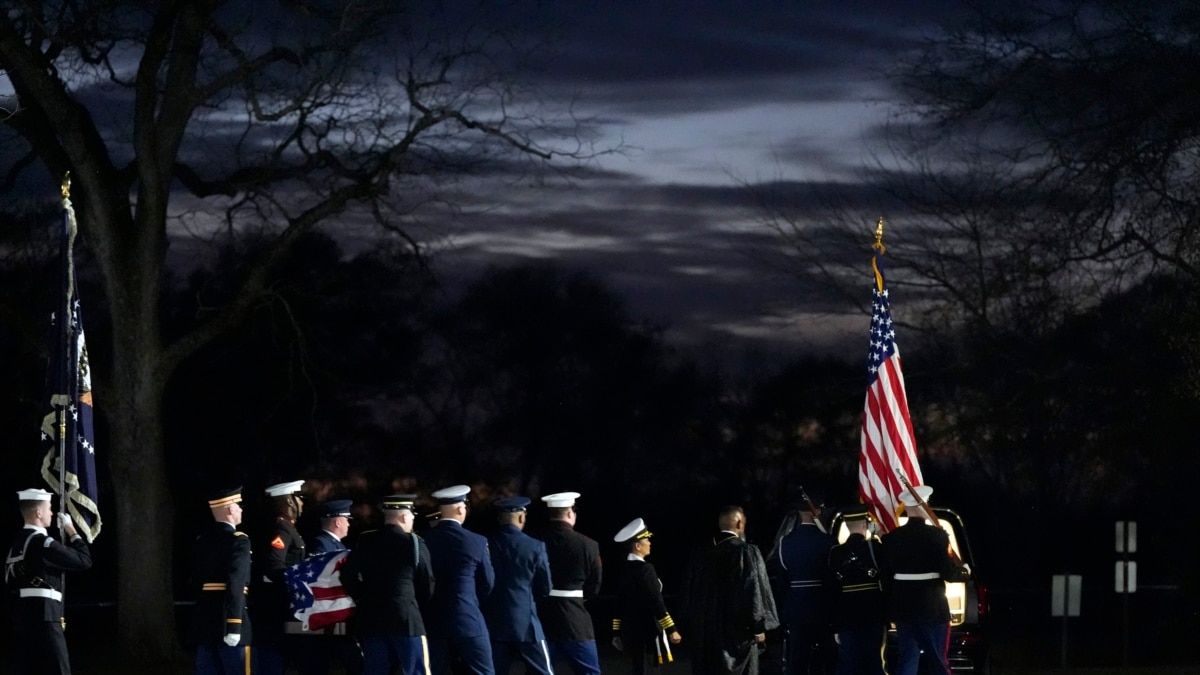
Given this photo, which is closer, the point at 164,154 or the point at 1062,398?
the point at 164,154

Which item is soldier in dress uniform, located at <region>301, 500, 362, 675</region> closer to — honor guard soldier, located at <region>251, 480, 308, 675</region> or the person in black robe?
honor guard soldier, located at <region>251, 480, 308, 675</region>

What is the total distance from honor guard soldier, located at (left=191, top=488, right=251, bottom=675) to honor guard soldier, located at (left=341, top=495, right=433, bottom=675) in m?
0.86

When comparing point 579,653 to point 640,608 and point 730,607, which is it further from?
point 730,607

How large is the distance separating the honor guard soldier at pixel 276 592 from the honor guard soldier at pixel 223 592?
23 cm

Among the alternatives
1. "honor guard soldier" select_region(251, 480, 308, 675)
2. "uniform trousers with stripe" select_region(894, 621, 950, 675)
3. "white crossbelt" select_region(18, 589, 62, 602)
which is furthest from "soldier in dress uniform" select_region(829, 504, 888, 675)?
"white crossbelt" select_region(18, 589, 62, 602)

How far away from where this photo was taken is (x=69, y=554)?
1378 cm

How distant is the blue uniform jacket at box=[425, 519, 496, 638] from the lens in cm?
1375

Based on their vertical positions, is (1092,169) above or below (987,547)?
above

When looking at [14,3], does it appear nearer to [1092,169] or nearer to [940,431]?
[1092,169]

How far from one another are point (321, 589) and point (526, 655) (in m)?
1.81

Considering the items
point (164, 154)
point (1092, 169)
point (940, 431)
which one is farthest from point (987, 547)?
point (164, 154)

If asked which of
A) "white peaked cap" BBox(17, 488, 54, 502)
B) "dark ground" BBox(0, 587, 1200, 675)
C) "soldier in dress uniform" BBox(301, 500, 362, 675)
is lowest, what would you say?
"dark ground" BBox(0, 587, 1200, 675)

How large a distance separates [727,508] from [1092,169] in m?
11.9

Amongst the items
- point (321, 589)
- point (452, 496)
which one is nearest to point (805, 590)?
point (452, 496)
